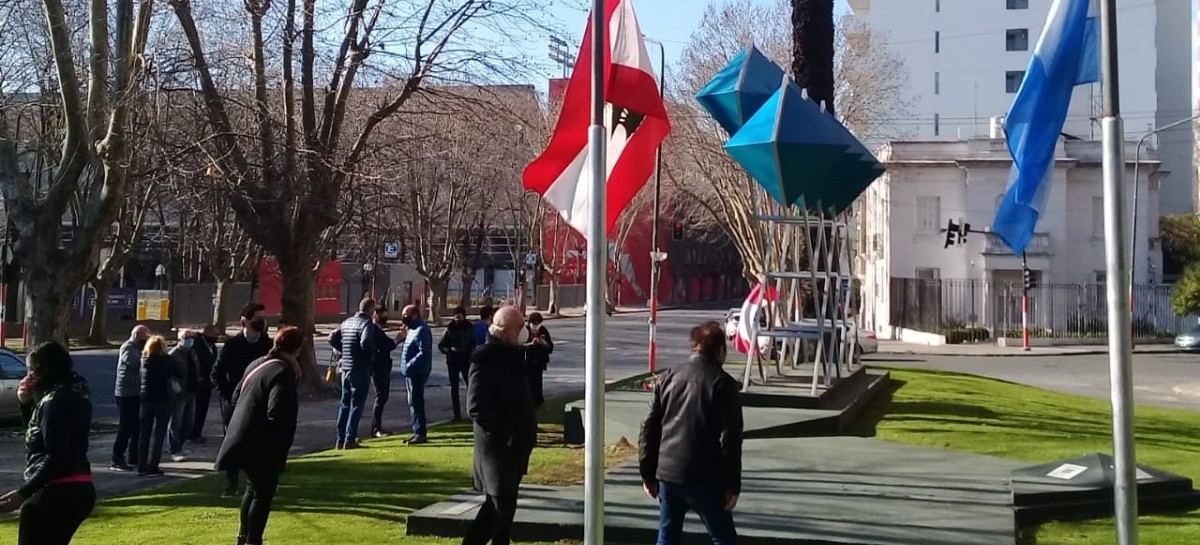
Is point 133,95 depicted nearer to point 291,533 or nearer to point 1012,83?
point 291,533

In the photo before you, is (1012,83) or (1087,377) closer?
(1087,377)

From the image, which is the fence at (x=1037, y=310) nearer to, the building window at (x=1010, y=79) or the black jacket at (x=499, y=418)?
the building window at (x=1010, y=79)

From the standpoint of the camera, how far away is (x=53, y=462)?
605cm

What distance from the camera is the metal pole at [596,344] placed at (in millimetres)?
5508

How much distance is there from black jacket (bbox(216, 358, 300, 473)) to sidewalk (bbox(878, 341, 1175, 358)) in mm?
35866

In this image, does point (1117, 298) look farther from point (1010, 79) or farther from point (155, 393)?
point (1010, 79)

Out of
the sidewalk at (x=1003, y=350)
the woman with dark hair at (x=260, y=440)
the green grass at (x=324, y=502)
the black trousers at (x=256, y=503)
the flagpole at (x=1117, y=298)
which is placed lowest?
the sidewalk at (x=1003, y=350)

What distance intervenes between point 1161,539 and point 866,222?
173 feet

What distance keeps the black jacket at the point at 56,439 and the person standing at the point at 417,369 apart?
809cm

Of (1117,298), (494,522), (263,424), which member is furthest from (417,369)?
(1117,298)

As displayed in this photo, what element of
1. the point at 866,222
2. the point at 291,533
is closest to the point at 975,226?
the point at 866,222

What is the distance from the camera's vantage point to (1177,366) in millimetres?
35469

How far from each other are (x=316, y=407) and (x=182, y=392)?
25.4 ft

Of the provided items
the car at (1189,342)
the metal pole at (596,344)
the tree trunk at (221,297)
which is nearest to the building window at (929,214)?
the car at (1189,342)
